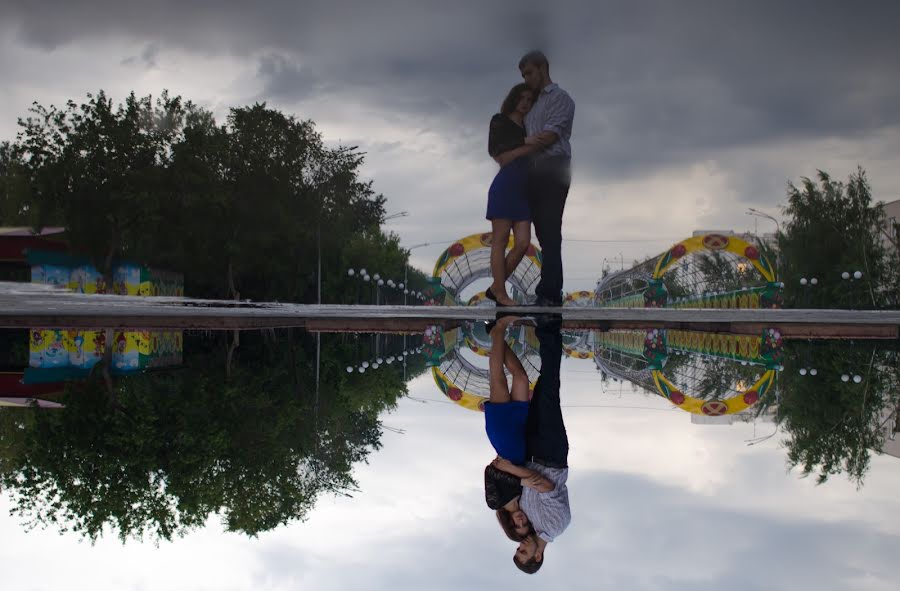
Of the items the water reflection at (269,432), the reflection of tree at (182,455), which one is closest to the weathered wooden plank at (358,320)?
the water reflection at (269,432)

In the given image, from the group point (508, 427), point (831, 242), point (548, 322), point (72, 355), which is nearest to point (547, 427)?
point (508, 427)

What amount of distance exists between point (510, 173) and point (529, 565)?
5.11 metres

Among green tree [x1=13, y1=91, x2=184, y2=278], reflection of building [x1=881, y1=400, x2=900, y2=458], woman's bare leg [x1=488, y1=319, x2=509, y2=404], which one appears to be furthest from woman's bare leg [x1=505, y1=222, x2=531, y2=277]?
green tree [x1=13, y1=91, x2=184, y2=278]

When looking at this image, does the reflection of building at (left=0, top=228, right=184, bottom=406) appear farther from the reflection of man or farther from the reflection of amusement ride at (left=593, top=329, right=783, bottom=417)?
the reflection of amusement ride at (left=593, top=329, right=783, bottom=417)

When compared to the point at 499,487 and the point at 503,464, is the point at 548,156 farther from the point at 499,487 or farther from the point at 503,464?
the point at 499,487

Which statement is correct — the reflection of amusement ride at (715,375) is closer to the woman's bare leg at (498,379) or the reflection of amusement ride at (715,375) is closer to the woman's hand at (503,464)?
the woman's bare leg at (498,379)

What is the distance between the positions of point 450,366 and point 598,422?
3.27 metres

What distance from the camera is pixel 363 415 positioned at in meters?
3.07

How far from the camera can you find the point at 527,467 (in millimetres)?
2152

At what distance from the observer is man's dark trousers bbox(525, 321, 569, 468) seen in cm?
226

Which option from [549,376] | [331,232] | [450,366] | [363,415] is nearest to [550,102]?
[450,366]

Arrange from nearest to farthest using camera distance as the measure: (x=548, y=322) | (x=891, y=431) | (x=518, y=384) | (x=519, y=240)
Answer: (x=891, y=431) → (x=518, y=384) → (x=519, y=240) → (x=548, y=322)

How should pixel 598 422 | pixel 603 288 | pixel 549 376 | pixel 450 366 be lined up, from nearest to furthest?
1. pixel 598 422
2. pixel 549 376
3. pixel 450 366
4. pixel 603 288

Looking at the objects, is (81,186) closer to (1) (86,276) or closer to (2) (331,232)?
(1) (86,276)
